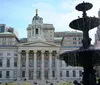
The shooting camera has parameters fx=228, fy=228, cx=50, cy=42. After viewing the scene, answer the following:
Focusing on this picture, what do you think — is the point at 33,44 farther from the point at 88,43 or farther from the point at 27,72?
the point at 88,43

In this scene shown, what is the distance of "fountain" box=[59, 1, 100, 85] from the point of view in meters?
11.0

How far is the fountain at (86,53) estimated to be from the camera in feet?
36.1

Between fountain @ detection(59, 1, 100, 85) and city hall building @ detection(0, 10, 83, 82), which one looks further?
city hall building @ detection(0, 10, 83, 82)

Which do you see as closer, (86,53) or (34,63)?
(86,53)

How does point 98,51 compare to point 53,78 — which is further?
point 53,78

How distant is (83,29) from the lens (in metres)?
12.5

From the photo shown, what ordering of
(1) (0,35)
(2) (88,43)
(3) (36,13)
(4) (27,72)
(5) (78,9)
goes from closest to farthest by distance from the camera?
(2) (88,43) < (5) (78,9) < (4) (27,72) < (3) (36,13) < (1) (0,35)

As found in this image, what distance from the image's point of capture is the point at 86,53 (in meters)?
11.0

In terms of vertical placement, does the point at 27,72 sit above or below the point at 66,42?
below

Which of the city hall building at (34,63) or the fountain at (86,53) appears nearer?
the fountain at (86,53)

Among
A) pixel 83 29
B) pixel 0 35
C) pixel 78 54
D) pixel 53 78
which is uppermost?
pixel 0 35

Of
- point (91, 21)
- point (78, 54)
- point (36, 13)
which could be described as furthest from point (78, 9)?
point (36, 13)

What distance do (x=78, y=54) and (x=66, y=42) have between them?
80.0m

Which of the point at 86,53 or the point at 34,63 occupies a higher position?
the point at 86,53
